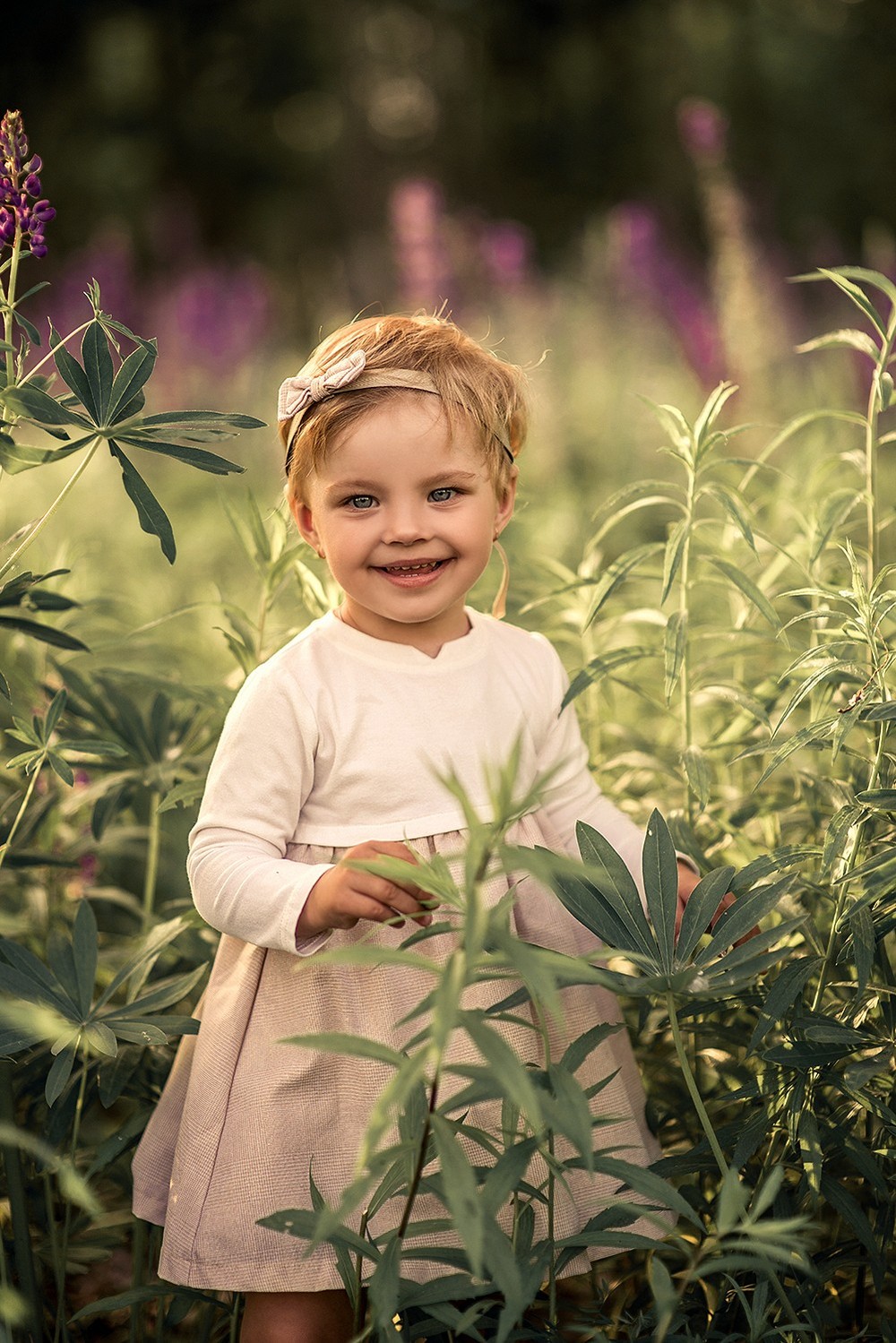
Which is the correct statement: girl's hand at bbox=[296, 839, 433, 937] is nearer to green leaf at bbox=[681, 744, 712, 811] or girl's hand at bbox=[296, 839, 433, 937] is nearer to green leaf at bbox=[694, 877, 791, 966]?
green leaf at bbox=[694, 877, 791, 966]

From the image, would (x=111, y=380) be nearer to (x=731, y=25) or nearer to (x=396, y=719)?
(x=396, y=719)

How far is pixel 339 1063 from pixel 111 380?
2.67ft

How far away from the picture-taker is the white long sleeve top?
5.01ft

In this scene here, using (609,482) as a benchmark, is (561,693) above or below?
below

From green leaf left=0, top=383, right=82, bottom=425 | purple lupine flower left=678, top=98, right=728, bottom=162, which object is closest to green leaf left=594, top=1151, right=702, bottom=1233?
green leaf left=0, top=383, right=82, bottom=425

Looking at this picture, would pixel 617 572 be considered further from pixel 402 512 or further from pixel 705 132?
pixel 705 132

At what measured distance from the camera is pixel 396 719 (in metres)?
1.65

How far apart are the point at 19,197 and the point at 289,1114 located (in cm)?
107

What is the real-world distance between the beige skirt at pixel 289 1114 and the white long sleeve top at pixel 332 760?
0.06 m

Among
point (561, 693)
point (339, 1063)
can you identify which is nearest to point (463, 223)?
point (561, 693)

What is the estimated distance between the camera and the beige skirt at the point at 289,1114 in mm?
1518

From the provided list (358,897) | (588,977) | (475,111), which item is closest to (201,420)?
(358,897)

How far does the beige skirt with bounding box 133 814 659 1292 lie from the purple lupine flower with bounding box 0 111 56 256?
0.76 metres

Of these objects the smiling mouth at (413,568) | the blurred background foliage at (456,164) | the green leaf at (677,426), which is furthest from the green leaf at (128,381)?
the blurred background foliage at (456,164)
